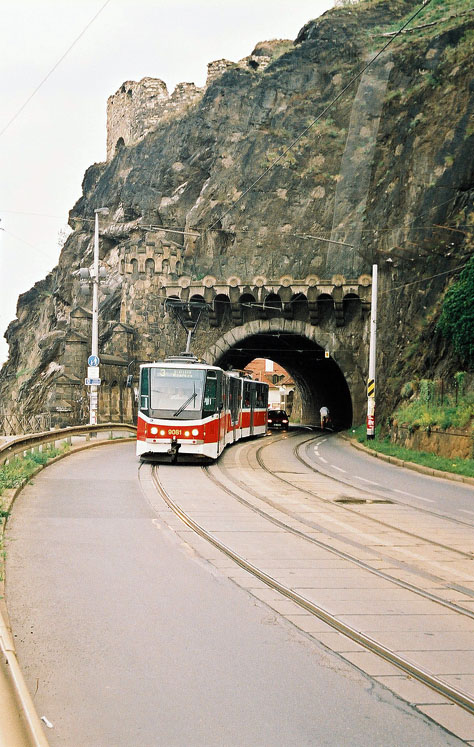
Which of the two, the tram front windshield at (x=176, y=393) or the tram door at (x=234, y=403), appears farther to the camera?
the tram door at (x=234, y=403)

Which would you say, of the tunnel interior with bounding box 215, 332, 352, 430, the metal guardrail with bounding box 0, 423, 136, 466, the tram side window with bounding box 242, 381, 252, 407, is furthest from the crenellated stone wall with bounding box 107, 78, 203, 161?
the metal guardrail with bounding box 0, 423, 136, 466

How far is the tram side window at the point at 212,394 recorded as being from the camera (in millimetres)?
23344

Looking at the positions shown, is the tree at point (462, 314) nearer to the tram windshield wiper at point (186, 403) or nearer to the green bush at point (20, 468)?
the tram windshield wiper at point (186, 403)

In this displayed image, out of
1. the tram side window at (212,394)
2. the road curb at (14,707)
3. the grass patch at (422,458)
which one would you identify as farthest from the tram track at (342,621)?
the tram side window at (212,394)

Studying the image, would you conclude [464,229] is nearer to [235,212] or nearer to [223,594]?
[235,212]

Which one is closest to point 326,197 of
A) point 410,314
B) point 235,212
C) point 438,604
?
point 235,212

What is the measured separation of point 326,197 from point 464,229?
2044 centimetres

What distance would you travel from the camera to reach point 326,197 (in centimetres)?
5244

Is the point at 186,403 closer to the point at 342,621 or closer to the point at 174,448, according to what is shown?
the point at 174,448

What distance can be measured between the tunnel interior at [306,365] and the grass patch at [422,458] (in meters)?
16.5

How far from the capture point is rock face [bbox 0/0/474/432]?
40.1 metres

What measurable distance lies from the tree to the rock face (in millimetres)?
1814

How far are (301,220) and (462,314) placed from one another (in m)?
25.4

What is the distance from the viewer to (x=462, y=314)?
92.8 ft
